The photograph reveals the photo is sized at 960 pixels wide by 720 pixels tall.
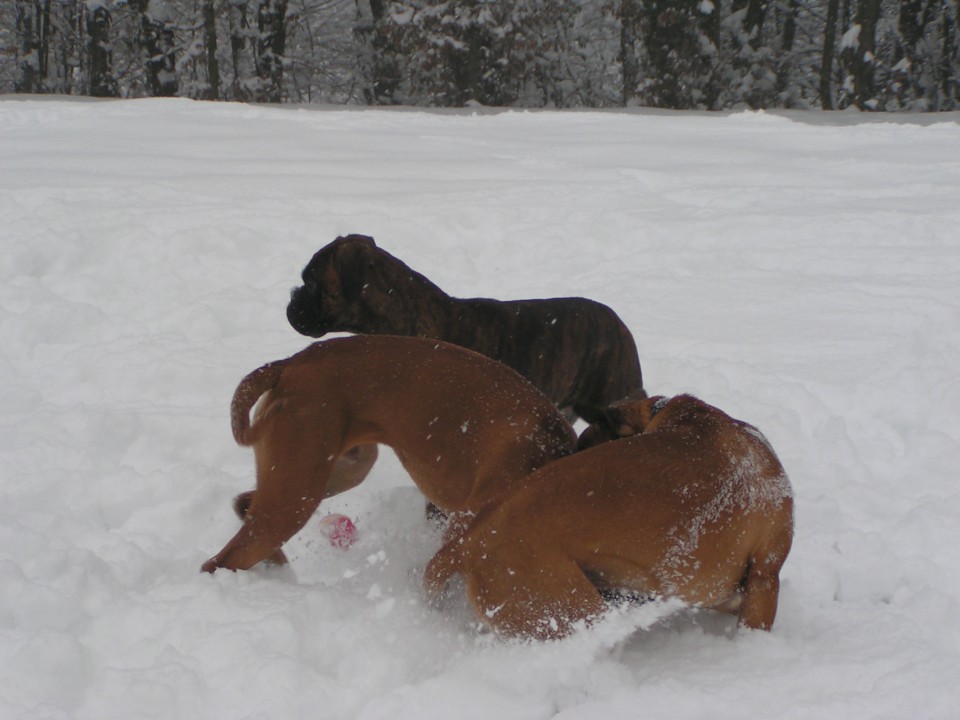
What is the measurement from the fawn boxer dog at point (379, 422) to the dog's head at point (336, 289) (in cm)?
84

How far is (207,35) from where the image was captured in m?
24.6

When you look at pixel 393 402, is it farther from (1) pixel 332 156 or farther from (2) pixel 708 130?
(2) pixel 708 130

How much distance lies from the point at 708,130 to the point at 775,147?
172cm

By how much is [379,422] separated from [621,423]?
814 millimetres

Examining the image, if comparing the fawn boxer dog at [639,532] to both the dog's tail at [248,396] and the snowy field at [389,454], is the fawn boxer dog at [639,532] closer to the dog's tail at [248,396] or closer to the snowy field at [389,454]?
the snowy field at [389,454]

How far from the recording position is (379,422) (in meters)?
3.02

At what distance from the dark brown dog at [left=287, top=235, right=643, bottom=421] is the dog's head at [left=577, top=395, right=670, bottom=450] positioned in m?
1.22

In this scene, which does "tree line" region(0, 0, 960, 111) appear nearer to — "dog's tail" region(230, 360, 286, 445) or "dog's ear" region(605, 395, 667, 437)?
"dog's ear" region(605, 395, 667, 437)

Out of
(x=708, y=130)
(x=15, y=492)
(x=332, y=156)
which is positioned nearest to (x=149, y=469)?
(x=15, y=492)

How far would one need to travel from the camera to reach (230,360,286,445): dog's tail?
3.06 meters

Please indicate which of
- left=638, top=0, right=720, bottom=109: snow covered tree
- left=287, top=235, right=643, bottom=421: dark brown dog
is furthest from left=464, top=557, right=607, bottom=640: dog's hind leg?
left=638, top=0, right=720, bottom=109: snow covered tree

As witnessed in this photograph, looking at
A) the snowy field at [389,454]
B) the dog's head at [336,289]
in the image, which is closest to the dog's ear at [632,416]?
the snowy field at [389,454]

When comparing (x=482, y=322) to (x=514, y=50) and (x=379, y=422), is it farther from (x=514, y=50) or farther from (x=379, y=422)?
(x=514, y=50)

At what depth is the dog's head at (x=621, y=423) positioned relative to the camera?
2.84m
